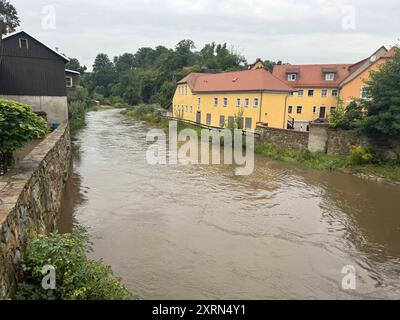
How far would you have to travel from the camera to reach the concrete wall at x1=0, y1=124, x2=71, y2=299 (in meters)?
4.30

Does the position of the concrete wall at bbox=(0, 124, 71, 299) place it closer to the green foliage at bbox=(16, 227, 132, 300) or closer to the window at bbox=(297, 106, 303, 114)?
the green foliage at bbox=(16, 227, 132, 300)

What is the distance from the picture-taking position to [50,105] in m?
21.7

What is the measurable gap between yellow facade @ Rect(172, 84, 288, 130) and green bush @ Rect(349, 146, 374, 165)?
9.68 m

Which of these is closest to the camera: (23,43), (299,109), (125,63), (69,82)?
(23,43)

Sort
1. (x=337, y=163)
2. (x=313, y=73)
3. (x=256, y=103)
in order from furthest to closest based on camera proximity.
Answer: (x=313, y=73)
(x=256, y=103)
(x=337, y=163)

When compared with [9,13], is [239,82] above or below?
below

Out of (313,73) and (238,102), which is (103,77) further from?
(238,102)

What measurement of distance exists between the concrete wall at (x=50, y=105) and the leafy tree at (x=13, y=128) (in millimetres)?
15464

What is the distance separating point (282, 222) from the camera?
453 inches

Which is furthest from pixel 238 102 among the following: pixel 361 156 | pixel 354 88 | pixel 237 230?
pixel 237 230

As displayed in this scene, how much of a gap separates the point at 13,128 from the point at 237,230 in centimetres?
695

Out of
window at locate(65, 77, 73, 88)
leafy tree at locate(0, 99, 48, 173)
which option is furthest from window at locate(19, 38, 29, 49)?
leafy tree at locate(0, 99, 48, 173)

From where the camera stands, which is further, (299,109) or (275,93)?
(299,109)

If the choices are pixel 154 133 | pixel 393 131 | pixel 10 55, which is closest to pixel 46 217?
pixel 10 55
